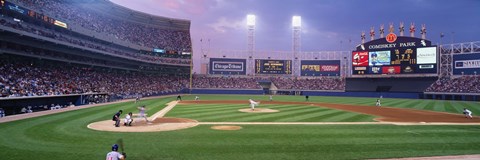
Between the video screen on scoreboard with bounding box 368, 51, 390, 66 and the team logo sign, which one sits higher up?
the team logo sign

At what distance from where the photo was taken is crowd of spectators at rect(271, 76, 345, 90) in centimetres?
7825

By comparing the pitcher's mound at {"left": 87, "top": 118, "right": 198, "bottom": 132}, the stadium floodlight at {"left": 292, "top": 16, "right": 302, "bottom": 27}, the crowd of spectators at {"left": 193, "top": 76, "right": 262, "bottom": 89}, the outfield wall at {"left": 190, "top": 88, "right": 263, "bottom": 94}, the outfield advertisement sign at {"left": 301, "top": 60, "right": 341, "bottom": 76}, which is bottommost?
the pitcher's mound at {"left": 87, "top": 118, "right": 198, "bottom": 132}

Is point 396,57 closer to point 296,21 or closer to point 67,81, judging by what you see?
point 296,21

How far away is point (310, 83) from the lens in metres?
82.9

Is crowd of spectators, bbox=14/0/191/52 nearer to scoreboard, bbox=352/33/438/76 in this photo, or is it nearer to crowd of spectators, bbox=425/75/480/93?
scoreboard, bbox=352/33/438/76

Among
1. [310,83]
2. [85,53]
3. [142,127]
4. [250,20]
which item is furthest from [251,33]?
[142,127]

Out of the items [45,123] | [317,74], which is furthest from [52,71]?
[317,74]

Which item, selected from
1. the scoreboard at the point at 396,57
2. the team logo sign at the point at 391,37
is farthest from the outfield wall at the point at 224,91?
the team logo sign at the point at 391,37

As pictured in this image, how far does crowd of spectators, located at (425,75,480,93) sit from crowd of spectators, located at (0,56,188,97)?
5405 cm

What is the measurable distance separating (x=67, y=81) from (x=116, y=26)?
100 ft

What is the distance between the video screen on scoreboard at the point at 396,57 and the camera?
61344mm

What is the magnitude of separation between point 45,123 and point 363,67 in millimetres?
63438

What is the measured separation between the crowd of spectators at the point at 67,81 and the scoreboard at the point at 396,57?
42.3m

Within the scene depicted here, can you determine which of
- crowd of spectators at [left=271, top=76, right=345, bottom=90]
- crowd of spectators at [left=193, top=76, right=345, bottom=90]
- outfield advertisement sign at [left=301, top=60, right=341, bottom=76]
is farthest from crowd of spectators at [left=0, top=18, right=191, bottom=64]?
outfield advertisement sign at [left=301, top=60, right=341, bottom=76]
